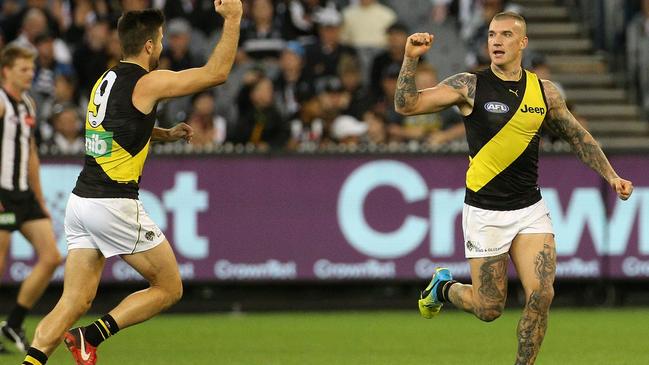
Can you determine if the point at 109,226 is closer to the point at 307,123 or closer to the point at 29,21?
the point at 307,123

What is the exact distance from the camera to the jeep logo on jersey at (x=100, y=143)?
9211 mm

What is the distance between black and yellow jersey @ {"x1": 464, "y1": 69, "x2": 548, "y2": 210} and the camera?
9.77 meters

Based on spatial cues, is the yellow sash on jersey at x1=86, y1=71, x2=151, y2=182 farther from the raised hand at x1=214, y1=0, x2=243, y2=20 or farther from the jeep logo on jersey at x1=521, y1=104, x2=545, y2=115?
the jeep logo on jersey at x1=521, y1=104, x2=545, y2=115

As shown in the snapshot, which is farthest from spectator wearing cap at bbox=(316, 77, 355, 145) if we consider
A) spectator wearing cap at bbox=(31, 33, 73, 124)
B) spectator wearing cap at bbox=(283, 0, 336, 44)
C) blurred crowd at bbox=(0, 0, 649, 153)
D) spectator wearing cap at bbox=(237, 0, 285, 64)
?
spectator wearing cap at bbox=(31, 33, 73, 124)

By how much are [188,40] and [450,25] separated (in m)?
3.61

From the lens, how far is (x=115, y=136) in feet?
30.1

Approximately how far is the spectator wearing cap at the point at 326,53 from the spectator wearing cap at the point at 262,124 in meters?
1.31

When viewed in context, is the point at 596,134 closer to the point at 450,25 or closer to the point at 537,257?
the point at 450,25

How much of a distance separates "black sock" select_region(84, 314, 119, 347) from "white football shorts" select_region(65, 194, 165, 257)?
0.46 metres

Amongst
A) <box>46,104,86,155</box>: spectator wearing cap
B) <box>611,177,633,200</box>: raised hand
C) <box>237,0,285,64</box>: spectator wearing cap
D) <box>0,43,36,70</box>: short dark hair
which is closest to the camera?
<box>611,177,633,200</box>: raised hand

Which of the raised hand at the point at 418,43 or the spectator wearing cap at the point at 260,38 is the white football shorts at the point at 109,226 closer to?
the raised hand at the point at 418,43

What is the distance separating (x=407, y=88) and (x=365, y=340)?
172 inches

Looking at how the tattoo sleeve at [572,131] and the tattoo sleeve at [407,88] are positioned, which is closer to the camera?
the tattoo sleeve at [407,88]

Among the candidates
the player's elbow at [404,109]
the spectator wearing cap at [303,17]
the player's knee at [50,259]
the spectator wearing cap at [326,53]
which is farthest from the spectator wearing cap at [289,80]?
the player's elbow at [404,109]
